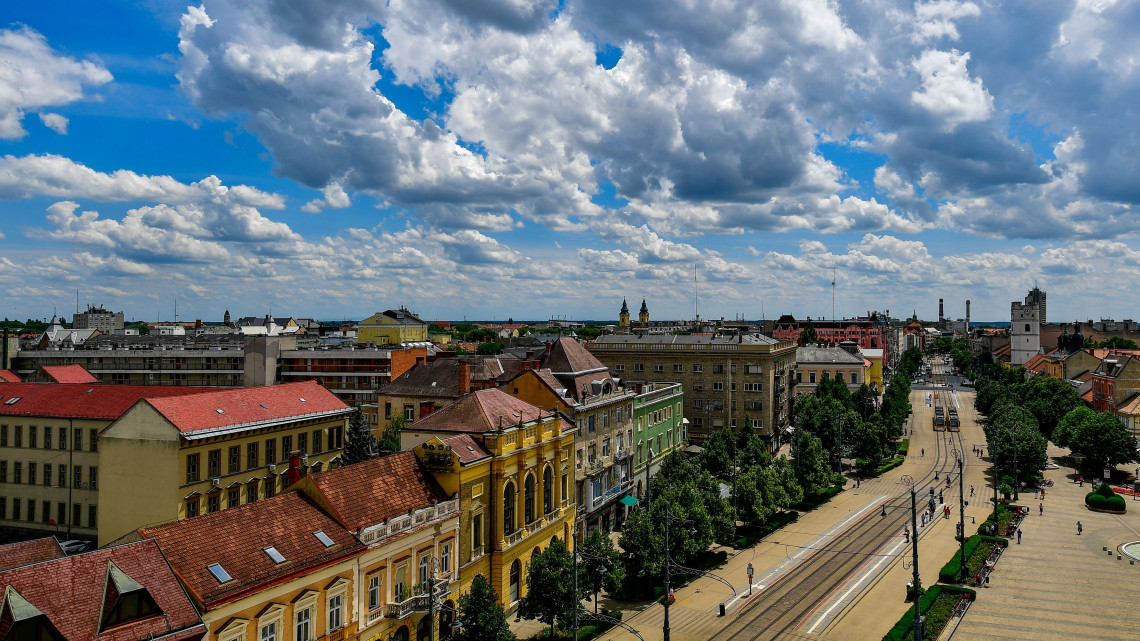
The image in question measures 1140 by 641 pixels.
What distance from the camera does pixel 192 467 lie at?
2041 inches

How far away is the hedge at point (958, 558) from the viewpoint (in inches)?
2197

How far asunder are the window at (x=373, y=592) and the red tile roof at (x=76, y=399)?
33.1 m

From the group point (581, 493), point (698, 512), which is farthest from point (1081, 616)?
point (581, 493)

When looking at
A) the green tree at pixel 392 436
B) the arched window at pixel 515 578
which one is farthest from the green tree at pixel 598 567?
the green tree at pixel 392 436

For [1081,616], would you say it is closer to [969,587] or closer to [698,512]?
[969,587]

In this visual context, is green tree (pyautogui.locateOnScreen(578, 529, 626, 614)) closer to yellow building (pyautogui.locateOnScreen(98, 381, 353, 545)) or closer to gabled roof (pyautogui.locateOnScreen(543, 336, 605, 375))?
yellow building (pyautogui.locateOnScreen(98, 381, 353, 545))

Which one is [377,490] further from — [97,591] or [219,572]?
[97,591]

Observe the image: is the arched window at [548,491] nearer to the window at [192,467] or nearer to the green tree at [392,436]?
the window at [192,467]

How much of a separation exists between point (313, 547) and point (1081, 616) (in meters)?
50.6

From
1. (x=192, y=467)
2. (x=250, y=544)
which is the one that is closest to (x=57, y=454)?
(x=192, y=467)

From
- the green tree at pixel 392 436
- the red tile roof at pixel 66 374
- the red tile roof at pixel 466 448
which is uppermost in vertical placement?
the red tile roof at pixel 66 374

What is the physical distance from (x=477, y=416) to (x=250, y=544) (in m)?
19.2

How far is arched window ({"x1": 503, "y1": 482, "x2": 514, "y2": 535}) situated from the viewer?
4862 centimetres

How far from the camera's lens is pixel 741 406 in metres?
100
